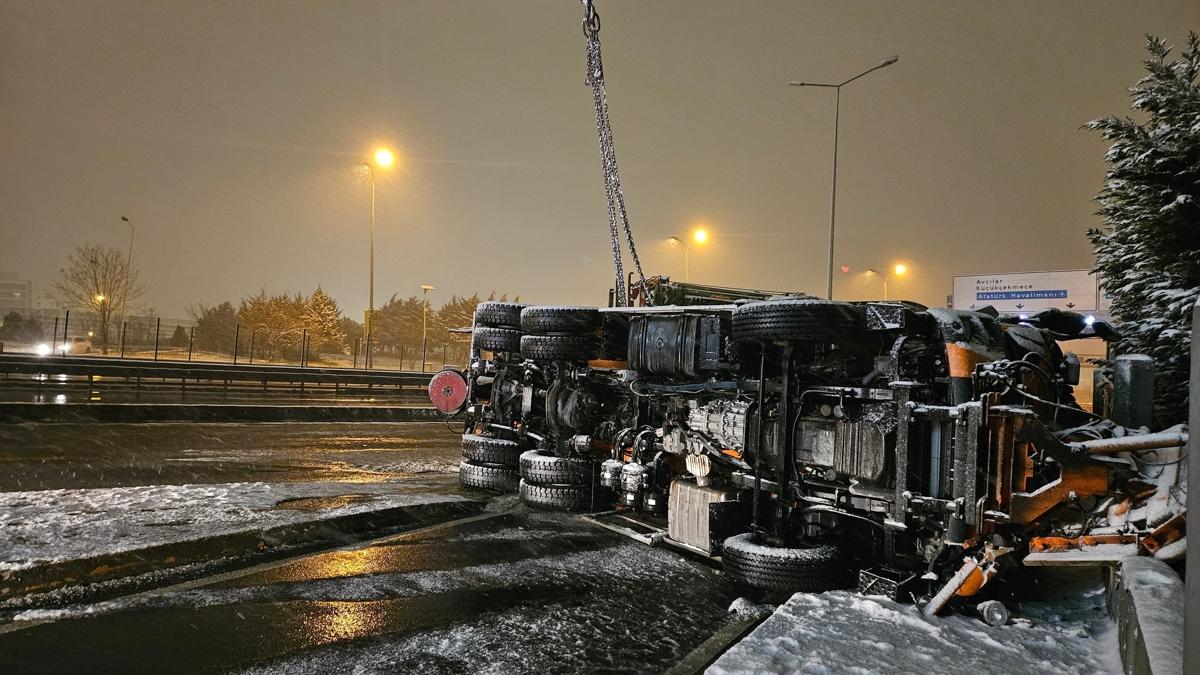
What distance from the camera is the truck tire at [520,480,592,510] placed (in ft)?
23.5

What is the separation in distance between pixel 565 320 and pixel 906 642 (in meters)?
4.30

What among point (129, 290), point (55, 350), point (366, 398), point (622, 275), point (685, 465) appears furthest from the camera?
point (129, 290)

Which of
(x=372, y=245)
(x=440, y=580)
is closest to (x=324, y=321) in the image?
(x=372, y=245)

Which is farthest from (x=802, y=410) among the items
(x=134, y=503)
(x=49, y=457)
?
(x=49, y=457)

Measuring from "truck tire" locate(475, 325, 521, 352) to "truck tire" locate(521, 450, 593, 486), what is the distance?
1.52m

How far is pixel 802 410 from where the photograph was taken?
515 centimetres

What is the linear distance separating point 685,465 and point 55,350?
26570 mm

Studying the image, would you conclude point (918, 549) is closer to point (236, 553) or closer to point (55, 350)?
point (236, 553)

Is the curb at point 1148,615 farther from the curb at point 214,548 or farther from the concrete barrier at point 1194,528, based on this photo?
the curb at point 214,548

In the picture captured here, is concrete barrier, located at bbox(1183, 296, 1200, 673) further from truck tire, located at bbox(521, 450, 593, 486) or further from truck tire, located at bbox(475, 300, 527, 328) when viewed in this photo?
truck tire, located at bbox(475, 300, 527, 328)

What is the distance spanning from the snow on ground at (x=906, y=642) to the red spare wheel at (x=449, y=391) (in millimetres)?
5771

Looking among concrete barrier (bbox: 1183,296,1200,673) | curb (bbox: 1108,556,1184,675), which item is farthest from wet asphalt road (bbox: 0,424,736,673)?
concrete barrier (bbox: 1183,296,1200,673)

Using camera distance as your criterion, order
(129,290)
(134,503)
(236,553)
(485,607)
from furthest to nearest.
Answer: (129,290) → (134,503) → (236,553) → (485,607)

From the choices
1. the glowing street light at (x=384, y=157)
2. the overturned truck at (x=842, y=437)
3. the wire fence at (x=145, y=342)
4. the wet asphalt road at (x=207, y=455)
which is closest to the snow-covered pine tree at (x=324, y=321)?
the wire fence at (x=145, y=342)
